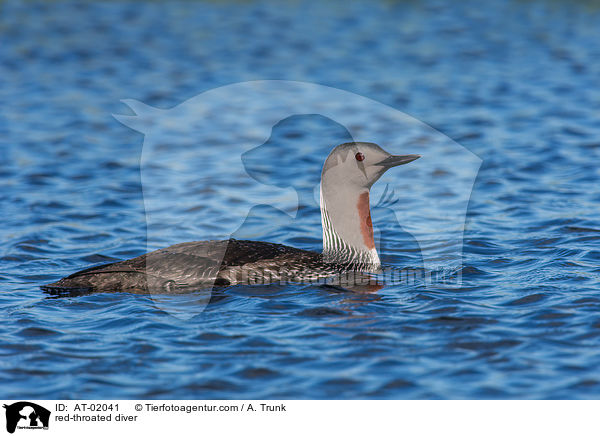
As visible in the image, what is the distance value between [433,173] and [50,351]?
6.97 metres

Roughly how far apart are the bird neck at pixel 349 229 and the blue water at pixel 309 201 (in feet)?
2.15

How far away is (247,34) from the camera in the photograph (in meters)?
20.7

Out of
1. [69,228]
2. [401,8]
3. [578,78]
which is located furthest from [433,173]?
[401,8]

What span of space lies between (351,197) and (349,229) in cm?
33

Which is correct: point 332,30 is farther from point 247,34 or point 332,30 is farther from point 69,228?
point 69,228

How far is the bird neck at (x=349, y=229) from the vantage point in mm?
8453

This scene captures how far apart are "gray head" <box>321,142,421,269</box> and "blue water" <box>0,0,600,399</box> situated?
0.71 m

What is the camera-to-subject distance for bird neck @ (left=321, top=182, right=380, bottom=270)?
8453 millimetres
